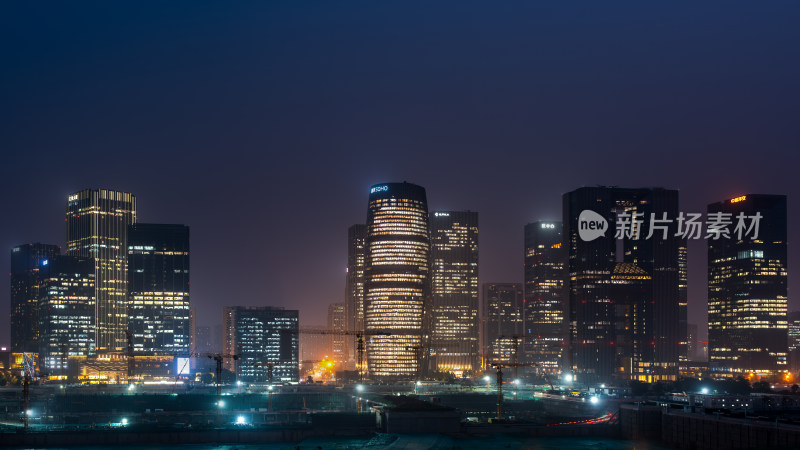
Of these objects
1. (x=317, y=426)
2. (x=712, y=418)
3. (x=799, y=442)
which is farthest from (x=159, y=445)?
(x=799, y=442)

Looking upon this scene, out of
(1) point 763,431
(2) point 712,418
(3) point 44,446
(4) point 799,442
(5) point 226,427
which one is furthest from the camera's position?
(5) point 226,427

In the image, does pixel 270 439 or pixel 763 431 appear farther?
pixel 270 439

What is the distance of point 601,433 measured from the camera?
186500mm

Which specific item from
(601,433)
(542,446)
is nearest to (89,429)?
(542,446)

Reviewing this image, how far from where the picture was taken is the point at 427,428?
174 m

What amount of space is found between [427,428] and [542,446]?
20028mm

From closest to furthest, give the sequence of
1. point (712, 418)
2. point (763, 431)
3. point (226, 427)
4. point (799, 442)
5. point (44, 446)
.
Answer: point (799, 442) < point (763, 431) < point (712, 418) < point (44, 446) < point (226, 427)

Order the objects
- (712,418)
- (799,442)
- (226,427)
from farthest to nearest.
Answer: (226,427) → (712,418) → (799,442)

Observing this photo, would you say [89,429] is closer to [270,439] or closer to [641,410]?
[270,439]

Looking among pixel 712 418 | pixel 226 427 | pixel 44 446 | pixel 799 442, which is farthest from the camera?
pixel 226 427

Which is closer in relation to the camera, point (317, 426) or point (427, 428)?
point (427, 428)

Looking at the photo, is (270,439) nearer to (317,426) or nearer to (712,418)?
(317,426)

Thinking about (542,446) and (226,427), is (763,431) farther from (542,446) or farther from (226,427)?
(226,427)

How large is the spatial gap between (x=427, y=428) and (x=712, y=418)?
4742cm
